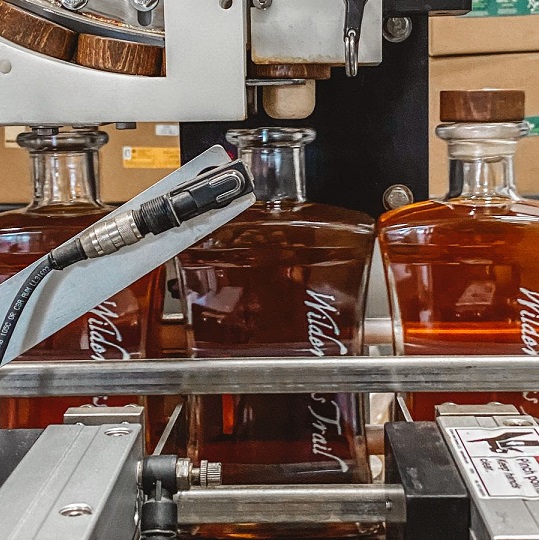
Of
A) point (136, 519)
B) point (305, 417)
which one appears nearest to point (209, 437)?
point (305, 417)

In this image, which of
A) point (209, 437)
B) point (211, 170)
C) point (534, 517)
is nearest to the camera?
point (534, 517)

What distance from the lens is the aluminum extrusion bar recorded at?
20.4 inches

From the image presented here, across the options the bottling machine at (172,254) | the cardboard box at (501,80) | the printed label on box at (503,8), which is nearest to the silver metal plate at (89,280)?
the bottling machine at (172,254)

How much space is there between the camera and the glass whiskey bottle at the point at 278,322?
0.61 m

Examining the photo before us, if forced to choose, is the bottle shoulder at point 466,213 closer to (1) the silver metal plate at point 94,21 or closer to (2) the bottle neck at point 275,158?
(2) the bottle neck at point 275,158

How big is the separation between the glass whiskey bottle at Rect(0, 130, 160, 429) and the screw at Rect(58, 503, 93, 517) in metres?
0.24

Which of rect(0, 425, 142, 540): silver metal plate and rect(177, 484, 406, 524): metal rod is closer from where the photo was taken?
rect(0, 425, 142, 540): silver metal plate

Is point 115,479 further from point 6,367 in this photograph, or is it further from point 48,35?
point 48,35

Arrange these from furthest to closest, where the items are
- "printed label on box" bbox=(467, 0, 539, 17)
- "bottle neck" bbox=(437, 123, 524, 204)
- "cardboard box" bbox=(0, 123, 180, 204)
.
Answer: "cardboard box" bbox=(0, 123, 180, 204) < "printed label on box" bbox=(467, 0, 539, 17) < "bottle neck" bbox=(437, 123, 524, 204)

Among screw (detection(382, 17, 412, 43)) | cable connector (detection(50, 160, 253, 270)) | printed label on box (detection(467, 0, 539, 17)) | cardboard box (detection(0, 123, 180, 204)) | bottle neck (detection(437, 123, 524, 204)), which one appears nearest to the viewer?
cable connector (detection(50, 160, 253, 270))

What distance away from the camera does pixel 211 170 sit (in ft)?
1.63

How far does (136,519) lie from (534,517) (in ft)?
0.64

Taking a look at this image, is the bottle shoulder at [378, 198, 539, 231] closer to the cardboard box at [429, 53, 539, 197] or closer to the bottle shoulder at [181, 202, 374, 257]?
the bottle shoulder at [181, 202, 374, 257]

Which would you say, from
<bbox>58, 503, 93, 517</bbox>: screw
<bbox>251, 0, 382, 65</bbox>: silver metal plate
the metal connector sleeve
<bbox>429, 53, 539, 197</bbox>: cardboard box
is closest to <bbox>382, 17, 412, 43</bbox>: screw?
<bbox>251, 0, 382, 65</bbox>: silver metal plate
